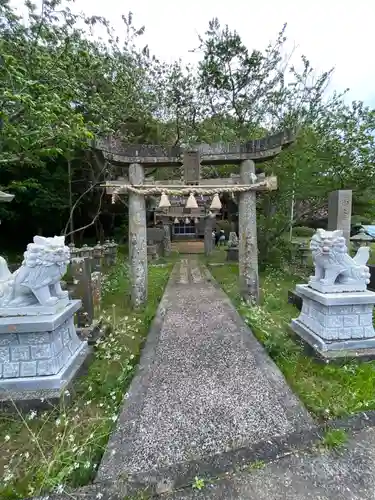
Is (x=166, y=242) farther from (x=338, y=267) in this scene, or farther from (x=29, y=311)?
(x=29, y=311)

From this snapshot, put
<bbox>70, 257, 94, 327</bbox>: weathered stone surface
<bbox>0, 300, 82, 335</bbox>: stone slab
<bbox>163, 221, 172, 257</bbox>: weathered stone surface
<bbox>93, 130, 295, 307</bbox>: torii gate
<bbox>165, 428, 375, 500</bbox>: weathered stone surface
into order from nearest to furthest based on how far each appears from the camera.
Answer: <bbox>165, 428, 375, 500</bbox>: weathered stone surface → <bbox>0, 300, 82, 335</bbox>: stone slab → <bbox>70, 257, 94, 327</bbox>: weathered stone surface → <bbox>93, 130, 295, 307</bbox>: torii gate → <bbox>163, 221, 172, 257</bbox>: weathered stone surface

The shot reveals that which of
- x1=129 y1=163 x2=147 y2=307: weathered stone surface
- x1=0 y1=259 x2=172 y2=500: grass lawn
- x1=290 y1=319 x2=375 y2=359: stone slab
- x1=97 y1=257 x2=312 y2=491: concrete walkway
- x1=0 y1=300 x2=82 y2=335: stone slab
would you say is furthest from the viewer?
x1=129 y1=163 x2=147 y2=307: weathered stone surface

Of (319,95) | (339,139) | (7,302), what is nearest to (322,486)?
(7,302)

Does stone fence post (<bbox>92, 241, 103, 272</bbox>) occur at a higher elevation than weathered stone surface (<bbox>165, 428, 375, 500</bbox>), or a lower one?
higher

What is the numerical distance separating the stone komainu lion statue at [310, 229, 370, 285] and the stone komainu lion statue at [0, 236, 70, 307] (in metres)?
3.39

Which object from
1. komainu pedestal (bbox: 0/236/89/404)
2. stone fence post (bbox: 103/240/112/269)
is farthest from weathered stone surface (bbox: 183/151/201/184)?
stone fence post (bbox: 103/240/112/269)

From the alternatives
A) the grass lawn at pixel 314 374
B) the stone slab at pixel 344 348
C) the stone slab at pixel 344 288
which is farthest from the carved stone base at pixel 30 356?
the stone slab at pixel 344 288

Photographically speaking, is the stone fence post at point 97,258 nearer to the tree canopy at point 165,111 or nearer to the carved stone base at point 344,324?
the tree canopy at point 165,111

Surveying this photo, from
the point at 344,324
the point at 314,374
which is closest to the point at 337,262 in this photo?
the point at 344,324

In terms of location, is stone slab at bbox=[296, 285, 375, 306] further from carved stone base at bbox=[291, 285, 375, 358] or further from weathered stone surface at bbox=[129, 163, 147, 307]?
weathered stone surface at bbox=[129, 163, 147, 307]

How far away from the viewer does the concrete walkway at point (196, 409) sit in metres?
2.04

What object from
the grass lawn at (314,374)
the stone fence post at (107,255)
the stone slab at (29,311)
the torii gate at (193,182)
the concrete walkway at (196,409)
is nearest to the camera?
the concrete walkway at (196,409)

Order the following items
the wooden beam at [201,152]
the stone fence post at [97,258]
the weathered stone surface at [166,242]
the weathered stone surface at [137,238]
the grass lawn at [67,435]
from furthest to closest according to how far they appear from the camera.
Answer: the weathered stone surface at [166,242] < the stone fence post at [97,258] < the weathered stone surface at [137,238] < the wooden beam at [201,152] < the grass lawn at [67,435]

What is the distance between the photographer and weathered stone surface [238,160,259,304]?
591 centimetres
